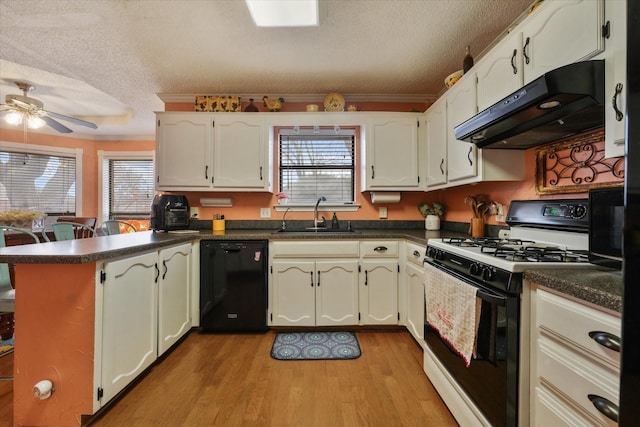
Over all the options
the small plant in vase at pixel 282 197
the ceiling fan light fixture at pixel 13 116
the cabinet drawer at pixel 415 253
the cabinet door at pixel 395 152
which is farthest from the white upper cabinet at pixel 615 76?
the ceiling fan light fixture at pixel 13 116

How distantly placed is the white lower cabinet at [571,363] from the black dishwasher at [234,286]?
75.5 inches

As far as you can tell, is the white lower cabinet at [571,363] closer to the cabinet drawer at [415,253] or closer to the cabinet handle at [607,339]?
the cabinet handle at [607,339]

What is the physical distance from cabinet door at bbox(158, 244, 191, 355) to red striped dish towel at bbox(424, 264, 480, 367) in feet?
5.82

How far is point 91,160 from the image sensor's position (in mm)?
4672

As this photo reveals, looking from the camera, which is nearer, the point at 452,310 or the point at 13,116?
the point at 452,310

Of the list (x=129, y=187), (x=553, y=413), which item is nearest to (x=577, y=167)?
(x=553, y=413)

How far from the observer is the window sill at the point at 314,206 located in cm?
305

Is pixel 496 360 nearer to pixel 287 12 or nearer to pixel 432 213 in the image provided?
pixel 432 213

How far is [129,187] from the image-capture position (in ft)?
15.7

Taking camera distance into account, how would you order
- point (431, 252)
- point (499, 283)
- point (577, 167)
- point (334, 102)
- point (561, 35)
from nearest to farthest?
point (499, 283) < point (561, 35) < point (577, 167) < point (431, 252) < point (334, 102)

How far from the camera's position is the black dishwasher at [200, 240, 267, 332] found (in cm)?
242

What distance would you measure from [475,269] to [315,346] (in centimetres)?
145

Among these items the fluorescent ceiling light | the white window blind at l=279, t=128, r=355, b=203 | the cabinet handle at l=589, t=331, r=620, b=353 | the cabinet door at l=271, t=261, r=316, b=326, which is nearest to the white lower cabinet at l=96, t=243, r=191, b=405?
the cabinet door at l=271, t=261, r=316, b=326

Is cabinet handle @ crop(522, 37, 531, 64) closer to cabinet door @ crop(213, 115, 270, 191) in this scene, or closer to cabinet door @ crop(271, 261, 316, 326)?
cabinet door @ crop(271, 261, 316, 326)
